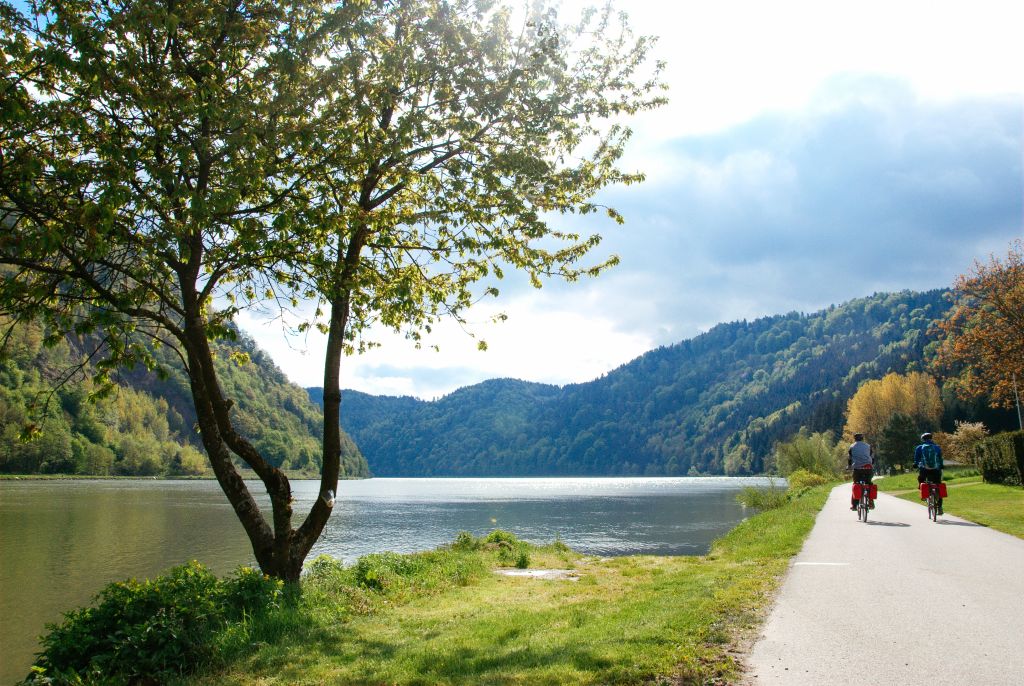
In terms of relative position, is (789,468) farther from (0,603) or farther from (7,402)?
(7,402)

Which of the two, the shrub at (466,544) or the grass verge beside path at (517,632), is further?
the shrub at (466,544)

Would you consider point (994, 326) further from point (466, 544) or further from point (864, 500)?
point (466, 544)

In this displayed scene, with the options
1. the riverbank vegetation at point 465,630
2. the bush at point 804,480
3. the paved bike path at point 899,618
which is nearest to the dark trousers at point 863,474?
the paved bike path at point 899,618

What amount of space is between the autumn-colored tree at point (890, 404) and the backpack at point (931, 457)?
75622mm

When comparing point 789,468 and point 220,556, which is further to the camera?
point 789,468

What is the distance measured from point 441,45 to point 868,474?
1771 cm

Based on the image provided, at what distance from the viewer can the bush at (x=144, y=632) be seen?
7.83m

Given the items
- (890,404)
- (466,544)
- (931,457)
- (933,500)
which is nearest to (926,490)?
(933,500)

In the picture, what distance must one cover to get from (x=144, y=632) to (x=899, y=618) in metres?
8.92

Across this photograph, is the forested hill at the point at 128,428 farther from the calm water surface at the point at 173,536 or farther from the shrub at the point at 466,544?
the shrub at the point at 466,544

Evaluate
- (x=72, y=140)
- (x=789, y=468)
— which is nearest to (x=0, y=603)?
(x=72, y=140)

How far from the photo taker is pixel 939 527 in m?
17.0

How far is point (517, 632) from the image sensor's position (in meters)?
8.70

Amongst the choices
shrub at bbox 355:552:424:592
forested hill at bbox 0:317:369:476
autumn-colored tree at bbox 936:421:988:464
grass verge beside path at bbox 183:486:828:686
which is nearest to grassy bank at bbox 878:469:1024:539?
grass verge beside path at bbox 183:486:828:686
